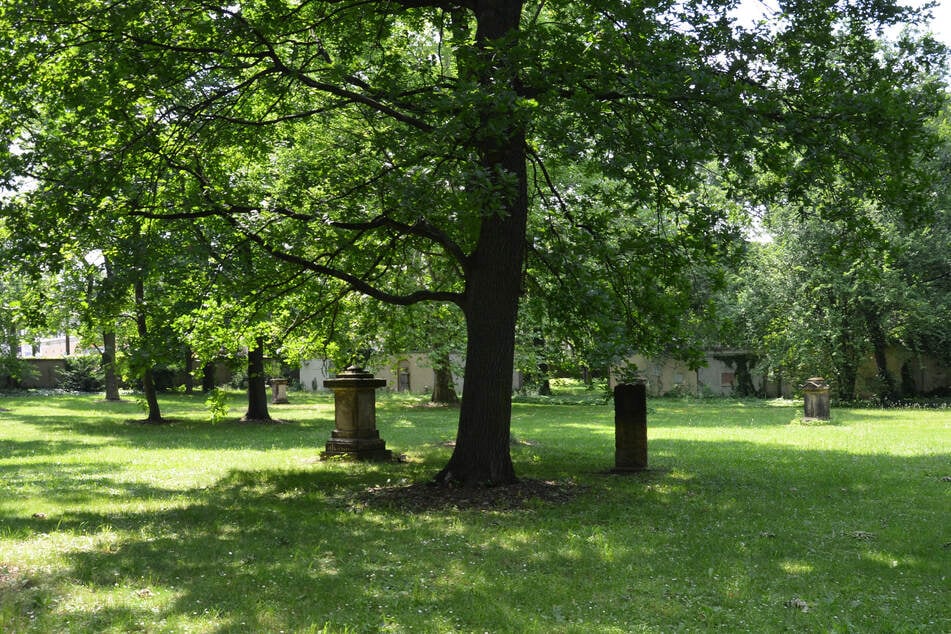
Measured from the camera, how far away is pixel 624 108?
10250 mm

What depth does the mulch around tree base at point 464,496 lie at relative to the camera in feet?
33.1

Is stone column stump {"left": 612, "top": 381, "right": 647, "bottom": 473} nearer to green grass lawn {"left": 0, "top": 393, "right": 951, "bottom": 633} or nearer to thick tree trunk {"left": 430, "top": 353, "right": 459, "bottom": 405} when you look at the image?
green grass lawn {"left": 0, "top": 393, "right": 951, "bottom": 633}

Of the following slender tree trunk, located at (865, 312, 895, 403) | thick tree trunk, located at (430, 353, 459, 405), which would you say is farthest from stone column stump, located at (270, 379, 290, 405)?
slender tree trunk, located at (865, 312, 895, 403)

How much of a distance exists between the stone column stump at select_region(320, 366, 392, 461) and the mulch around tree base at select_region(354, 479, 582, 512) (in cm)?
365

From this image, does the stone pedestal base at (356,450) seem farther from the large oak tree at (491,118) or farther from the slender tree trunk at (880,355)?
the slender tree trunk at (880,355)

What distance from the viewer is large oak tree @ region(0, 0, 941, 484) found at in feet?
29.8

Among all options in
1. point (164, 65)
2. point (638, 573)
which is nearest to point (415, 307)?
point (164, 65)

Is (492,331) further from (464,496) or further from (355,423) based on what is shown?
(355,423)

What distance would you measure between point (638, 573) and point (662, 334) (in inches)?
220

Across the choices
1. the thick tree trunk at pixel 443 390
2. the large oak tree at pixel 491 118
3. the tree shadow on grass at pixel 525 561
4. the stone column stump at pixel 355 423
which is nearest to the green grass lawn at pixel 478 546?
the tree shadow on grass at pixel 525 561

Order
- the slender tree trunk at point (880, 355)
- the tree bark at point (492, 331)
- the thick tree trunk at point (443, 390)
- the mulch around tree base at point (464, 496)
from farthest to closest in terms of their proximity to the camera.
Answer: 1. the thick tree trunk at point (443, 390)
2. the slender tree trunk at point (880, 355)
3. the tree bark at point (492, 331)
4. the mulch around tree base at point (464, 496)

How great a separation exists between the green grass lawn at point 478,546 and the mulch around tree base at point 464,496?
22 centimetres

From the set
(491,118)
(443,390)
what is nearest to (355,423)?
(491,118)

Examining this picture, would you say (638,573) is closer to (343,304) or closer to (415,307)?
(343,304)
